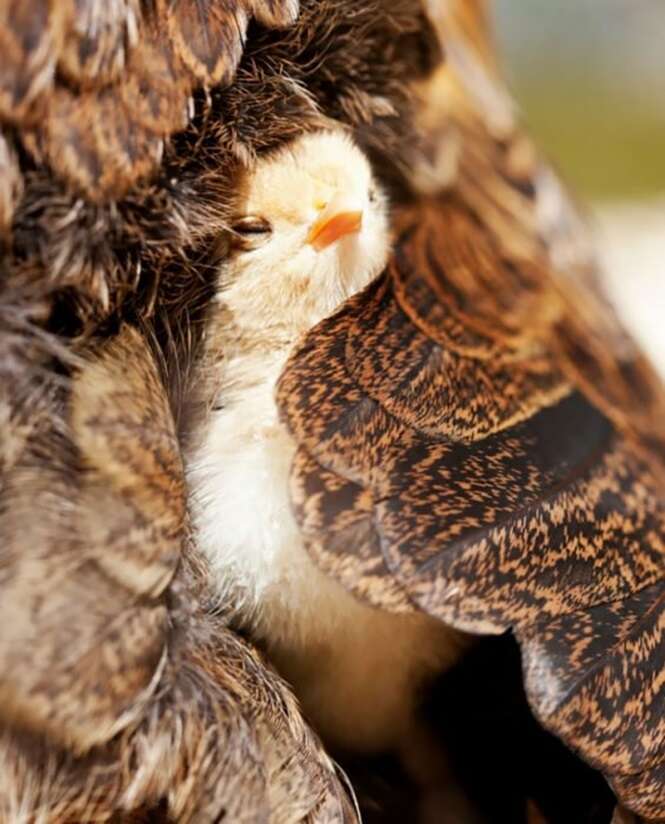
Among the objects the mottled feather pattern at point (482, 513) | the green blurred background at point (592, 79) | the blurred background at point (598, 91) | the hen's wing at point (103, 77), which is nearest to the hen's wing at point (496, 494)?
the mottled feather pattern at point (482, 513)

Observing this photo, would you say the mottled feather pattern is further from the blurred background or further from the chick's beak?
the blurred background

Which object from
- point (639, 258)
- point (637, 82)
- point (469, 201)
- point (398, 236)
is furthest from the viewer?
point (637, 82)

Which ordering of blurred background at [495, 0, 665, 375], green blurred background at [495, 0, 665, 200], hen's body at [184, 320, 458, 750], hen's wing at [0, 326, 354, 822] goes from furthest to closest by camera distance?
green blurred background at [495, 0, 665, 200], blurred background at [495, 0, 665, 375], hen's body at [184, 320, 458, 750], hen's wing at [0, 326, 354, 822]

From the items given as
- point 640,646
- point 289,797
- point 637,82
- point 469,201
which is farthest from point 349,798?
point 637,82

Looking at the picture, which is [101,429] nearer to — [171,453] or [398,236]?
[171,453]

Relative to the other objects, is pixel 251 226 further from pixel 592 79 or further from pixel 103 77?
pixel 592 79

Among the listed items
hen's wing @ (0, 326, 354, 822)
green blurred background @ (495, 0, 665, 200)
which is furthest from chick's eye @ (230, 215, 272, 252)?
green blurred background @ (495, 0, 665, 200)

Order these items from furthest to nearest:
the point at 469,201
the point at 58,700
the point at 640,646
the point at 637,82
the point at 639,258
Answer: the point at 637,82, the point at 639,258, the point at 469,201, the point at 640,646, the point at 58,700

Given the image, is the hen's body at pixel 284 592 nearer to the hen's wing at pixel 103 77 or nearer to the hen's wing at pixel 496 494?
the hen's wing at pixel 496 494
